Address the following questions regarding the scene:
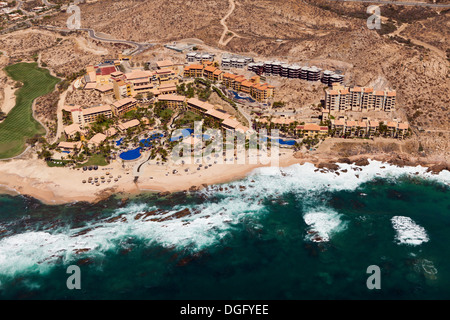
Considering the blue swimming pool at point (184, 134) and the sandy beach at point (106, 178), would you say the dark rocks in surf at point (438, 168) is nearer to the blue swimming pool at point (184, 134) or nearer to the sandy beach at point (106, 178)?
the sandy beach at point (106, 178)

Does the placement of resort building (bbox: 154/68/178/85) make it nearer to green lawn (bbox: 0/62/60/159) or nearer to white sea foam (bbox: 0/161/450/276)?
green lawn (bbox: 0/62/60/159)

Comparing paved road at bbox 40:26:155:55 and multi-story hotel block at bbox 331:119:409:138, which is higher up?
paved road at bbox 40:26:155:55

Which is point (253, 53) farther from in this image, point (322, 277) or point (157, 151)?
point (322, 277)

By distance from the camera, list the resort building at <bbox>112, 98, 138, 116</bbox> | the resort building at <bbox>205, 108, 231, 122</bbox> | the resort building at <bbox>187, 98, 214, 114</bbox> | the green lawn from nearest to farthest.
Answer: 1. the green lawn
2. the resort building at <bbox>205, 108, 231, 122</bbox>
3. the resort building at <bbox>112, 98, 138, 116</bbox>
4. the resort building at <bbox>187, 98, 214, 114</bbox>

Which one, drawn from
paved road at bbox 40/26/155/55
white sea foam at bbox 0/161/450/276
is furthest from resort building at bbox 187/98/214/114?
paved road at bbox 40/26/155/55
